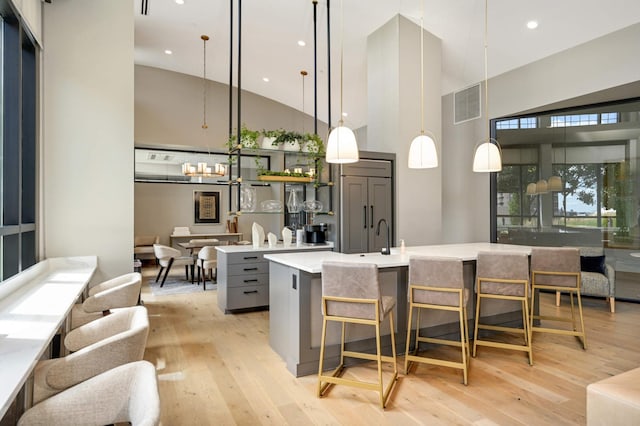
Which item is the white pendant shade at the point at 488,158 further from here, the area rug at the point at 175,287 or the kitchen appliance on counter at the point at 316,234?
the area rug at the point at 175,287

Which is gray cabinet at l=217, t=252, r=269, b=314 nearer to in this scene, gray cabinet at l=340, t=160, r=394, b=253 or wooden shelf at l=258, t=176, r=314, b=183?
wooden shelf at l=258, t=176, r=314, b=183

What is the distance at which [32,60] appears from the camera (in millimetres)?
3525

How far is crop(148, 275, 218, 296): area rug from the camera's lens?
645cm

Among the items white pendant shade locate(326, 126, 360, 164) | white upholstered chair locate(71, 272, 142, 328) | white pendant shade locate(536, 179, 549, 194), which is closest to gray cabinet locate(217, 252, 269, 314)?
white upholstered chair locate(71, 272, 142, 328)

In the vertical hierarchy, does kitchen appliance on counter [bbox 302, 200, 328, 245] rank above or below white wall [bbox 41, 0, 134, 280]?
below

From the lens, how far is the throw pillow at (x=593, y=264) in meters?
5.23

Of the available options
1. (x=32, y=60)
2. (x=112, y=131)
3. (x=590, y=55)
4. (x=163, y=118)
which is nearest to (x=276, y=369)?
(x=112, y=131)

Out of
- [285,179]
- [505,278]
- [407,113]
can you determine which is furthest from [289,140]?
[505,278]

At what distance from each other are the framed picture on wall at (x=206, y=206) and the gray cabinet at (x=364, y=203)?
653 centimetres

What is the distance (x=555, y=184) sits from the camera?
233 inches

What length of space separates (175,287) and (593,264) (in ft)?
22.4

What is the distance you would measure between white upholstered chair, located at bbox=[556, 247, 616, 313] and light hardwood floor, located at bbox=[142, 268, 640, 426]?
0.81m

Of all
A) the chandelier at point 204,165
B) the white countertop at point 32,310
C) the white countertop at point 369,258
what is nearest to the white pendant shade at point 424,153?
the white countertop at point 369,258

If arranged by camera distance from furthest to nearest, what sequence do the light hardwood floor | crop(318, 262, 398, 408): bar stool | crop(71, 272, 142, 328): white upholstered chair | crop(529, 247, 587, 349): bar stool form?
crop(529, 247, 587, 349): bar stool, crop(71, 272, 142, 328): white upholstered chair, crop(318, 262, 398, 408): bar stool, the light hardwood floor
